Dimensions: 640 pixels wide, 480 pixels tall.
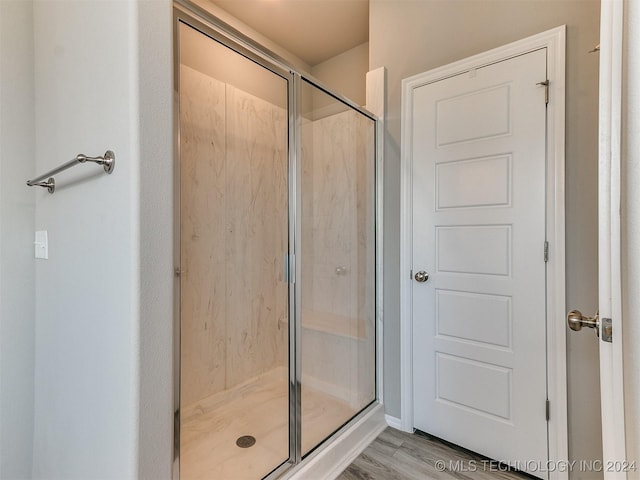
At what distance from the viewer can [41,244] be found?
135cm

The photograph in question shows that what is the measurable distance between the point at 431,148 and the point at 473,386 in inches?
54.4

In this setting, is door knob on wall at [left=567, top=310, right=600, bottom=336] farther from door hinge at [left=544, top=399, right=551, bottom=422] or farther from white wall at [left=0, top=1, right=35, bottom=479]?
white wall at [left=0, top=1, right=35, bottom=479]

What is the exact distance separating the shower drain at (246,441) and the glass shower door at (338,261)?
0.35 metres

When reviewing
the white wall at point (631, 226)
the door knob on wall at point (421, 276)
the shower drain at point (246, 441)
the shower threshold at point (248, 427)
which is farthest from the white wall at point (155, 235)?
the door knob on wall at point (421, 276)

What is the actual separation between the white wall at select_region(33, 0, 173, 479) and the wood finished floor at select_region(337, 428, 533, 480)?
1171mm

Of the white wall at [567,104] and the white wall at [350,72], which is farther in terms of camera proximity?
the white wall at [350,72]

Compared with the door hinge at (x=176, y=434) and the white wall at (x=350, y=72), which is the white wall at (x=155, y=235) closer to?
the door hinge at (x=176, y=434)

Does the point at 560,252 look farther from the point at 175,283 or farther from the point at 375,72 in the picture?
the point at 175,283

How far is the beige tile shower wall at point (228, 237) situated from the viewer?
6.66 feet

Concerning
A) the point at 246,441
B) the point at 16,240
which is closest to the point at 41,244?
the point at 16,240

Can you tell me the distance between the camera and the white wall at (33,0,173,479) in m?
0.82

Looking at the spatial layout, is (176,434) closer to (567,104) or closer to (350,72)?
(567,104)

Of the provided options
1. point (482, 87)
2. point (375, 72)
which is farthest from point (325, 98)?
point (482, 87)

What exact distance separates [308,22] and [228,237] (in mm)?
1860
